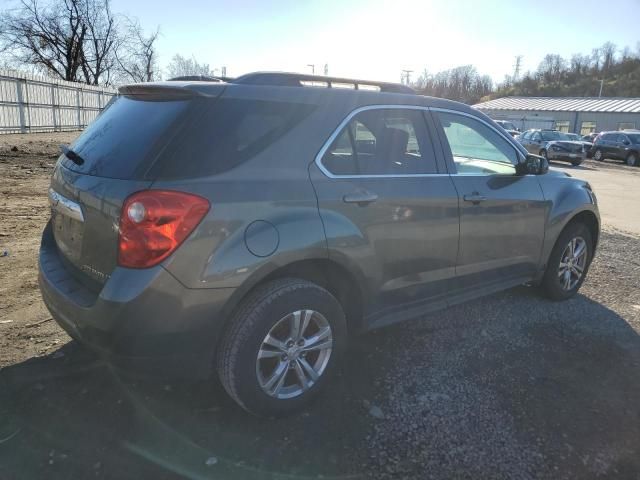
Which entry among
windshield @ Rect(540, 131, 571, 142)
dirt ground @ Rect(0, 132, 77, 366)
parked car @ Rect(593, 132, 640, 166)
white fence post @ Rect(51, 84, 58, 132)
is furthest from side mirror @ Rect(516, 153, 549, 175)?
parked car @ Rect(593, 132, 640, 166)

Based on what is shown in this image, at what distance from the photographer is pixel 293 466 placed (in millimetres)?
2432

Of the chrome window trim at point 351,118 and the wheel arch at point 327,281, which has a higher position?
the chrome window trim at point 351,118

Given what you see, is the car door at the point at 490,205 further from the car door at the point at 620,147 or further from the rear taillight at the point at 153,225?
the car door at the point at 620,147

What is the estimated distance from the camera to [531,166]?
412 cm

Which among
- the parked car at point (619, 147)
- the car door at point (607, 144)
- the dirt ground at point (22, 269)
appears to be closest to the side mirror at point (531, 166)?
the dirt ground at point (22, 269)

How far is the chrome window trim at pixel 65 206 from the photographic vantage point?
8.48ft

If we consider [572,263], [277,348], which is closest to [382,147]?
[277,348]

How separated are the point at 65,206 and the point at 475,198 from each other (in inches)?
105

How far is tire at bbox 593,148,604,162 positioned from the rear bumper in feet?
106

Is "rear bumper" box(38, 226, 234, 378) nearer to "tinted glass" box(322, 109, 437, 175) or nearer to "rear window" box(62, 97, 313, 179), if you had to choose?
"rear window" box(62, 97, 313, 179)

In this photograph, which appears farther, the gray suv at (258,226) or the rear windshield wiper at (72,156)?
the rear windshield wiper at (72,156)

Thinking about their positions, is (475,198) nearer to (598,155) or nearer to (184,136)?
(184,136)

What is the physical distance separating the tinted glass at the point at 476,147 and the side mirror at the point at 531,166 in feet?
0.18

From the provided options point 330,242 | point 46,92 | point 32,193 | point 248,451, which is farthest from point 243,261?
point 46,92
